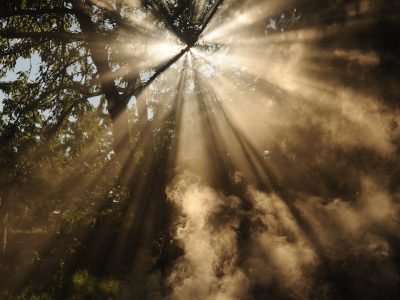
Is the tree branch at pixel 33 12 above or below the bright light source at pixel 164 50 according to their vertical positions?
above

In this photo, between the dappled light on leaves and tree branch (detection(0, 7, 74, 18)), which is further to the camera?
tree branch (detection(0, 7, 74, 18))

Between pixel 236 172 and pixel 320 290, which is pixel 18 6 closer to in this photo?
pixel 236 172

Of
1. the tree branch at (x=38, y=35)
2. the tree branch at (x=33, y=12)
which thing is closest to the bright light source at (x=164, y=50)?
the tree branch at (x=38, y=35)

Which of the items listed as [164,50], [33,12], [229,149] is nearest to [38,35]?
[33,12]

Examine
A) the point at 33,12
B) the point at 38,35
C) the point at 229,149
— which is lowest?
the point at 229,149

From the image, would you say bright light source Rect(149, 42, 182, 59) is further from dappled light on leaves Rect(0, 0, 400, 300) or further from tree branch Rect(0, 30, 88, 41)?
tree branch Rect(0, 30, 88, 41)

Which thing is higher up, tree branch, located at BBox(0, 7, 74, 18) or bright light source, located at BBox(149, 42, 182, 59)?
tree branch, located at BBox(0, 7, 74, 18)

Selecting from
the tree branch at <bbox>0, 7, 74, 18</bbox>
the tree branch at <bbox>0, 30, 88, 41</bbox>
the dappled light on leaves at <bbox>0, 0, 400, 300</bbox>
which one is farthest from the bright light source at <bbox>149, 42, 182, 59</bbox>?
the tree branch at <bbox>0, 7, 74, 18</bbox>

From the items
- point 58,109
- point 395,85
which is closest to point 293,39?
point 395,85

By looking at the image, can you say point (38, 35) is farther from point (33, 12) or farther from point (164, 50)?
point (164, 50)

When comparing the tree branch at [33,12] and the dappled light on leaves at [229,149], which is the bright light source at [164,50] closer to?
the dappled light on leaves at [229,149]

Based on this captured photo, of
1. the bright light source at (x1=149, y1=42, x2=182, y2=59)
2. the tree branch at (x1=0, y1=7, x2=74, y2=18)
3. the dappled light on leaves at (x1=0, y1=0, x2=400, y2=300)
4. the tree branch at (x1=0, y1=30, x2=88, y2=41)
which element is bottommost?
the dappled light on leaves at (x1=0, y1=0, x2=400, y2=300)

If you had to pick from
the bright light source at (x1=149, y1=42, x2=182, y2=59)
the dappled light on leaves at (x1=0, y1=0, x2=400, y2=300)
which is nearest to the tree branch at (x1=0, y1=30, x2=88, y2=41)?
the dappled light on leaves at (x1=0, y1=0, x2=400, y2=300)

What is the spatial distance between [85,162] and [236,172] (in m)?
7.07
